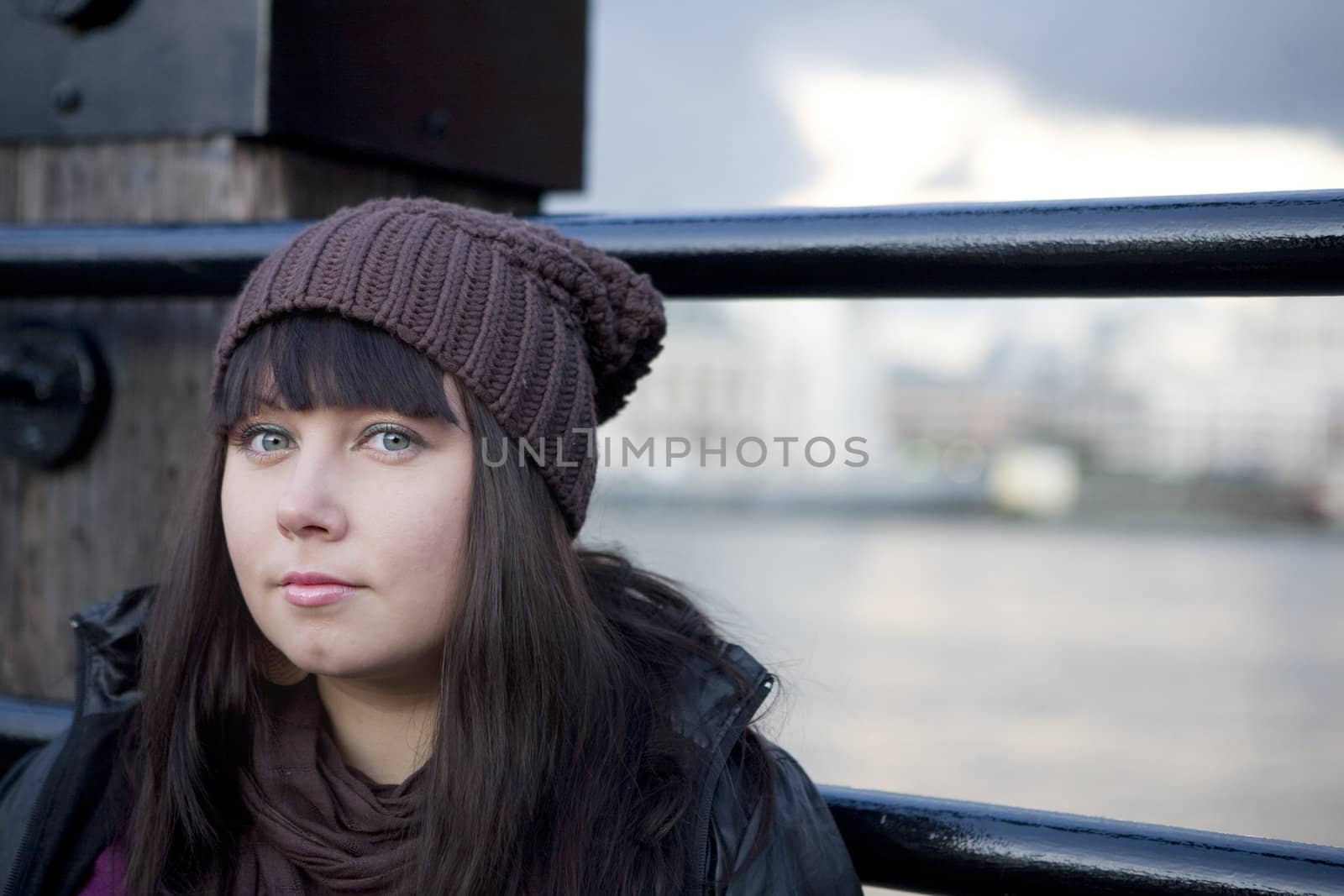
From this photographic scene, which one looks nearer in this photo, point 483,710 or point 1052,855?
point 1052,855

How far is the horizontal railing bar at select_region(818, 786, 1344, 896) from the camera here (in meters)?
1.00

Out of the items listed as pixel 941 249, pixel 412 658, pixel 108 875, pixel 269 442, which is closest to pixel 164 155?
pixel 269 442

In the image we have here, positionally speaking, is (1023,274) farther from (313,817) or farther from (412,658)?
(313,817)

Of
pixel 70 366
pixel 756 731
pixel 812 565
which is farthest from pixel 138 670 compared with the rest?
pixel 812 565

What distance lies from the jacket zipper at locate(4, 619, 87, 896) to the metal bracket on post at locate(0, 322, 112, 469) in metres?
0.30

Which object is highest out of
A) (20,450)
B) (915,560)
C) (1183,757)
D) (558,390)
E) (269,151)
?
(269,151)

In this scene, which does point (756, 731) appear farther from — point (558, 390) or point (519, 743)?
point (558, 390)

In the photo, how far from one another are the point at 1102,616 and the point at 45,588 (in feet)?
55.1

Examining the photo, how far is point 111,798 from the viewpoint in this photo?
1505 millimetres

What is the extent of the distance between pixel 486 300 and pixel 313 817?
57 cm

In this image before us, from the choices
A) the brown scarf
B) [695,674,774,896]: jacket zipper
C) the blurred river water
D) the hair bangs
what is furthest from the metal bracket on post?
[695,674,774,896]: jacket zipper

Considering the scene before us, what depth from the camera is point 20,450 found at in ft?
5.63

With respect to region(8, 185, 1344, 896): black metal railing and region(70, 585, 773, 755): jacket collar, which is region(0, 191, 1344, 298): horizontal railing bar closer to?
region(8, 185, 1344, 896): black metal railing

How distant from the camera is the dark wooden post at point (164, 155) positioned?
5.26 feet
